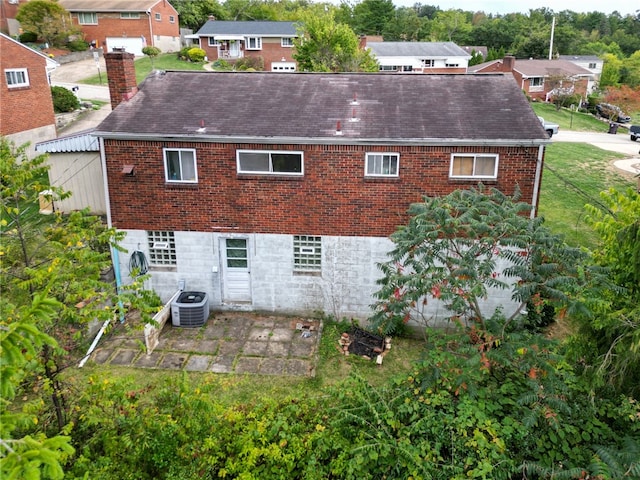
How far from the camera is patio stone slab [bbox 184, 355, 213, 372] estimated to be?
41.8ft

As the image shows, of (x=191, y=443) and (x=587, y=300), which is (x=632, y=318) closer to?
(x=587, y=300)

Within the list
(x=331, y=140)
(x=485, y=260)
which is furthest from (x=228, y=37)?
(x=485, y=260)

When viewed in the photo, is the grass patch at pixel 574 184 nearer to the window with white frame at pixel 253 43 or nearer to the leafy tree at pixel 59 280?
the leafy tree at pixel 59 280

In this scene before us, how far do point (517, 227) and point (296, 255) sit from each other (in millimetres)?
7019

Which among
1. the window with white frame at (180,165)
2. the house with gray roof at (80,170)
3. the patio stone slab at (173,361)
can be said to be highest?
the window with white frame at (180,165)

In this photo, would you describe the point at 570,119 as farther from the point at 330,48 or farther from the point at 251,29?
the point at 251,29

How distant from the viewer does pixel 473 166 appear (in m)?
13.6

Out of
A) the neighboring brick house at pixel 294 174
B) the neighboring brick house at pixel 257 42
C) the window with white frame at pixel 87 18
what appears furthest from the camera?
the window with white frame at pixel 87 18

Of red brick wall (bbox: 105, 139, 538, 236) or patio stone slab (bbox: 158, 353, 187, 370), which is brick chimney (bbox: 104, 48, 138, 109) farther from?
patio stone slab (bbox: 158, 353, 187, 370)

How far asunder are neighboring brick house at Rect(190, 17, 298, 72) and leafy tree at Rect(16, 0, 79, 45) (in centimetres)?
1455

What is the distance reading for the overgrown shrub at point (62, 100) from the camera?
33812 millimetres

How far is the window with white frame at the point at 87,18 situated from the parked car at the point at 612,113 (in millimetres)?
56645

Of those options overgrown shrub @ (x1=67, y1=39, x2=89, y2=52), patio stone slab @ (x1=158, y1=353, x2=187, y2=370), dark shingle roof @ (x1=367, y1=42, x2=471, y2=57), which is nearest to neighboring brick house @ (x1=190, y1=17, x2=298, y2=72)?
dark shingle roof @ (x1=367, y1=42, x2=471, y2=57)

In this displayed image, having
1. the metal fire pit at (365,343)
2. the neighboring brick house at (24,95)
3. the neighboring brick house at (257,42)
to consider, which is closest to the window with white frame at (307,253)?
the metal fire pit at (365,343)
